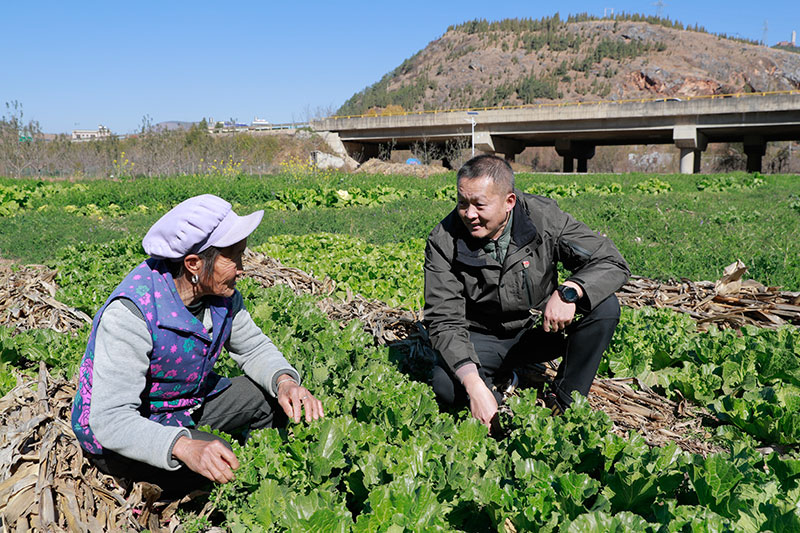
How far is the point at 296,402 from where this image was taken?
2.96 meters

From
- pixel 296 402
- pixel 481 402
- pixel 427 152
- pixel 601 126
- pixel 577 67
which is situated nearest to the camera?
pixel 296 402

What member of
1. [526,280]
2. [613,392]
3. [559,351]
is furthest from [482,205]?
[613,392]

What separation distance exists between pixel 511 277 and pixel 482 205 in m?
0.53

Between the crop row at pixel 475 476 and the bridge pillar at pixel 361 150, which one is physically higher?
the bridge pillar at pixel 361 150

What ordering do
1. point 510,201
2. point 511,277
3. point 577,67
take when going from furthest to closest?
point 577,67, point 511,277, point 510,201

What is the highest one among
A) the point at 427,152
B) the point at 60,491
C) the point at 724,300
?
the point at 427,152

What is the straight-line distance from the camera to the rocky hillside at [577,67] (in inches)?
4267

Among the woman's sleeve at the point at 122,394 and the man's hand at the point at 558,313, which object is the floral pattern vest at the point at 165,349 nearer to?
the woman's sleeve at the point at 122,394

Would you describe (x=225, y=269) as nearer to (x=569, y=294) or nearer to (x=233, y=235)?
(x=233, y=235)

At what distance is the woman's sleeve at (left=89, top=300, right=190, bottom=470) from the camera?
2.41 m

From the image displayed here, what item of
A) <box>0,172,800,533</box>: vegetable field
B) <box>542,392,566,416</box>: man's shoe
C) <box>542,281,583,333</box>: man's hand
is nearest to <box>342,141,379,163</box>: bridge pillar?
<box>0,172,800,533</box>: vegetable field

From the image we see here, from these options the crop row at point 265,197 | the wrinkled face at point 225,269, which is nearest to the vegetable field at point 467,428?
the wrinkled face at point 225,269

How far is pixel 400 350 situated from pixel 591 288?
1731 mm

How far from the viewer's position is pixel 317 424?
2.77 metres
